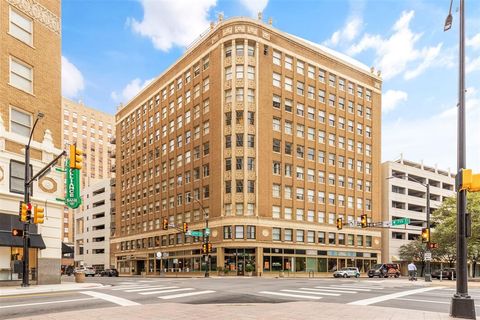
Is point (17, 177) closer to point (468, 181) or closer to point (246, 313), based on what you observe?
point (246, 313)

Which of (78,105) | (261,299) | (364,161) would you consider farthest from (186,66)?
(78,105)

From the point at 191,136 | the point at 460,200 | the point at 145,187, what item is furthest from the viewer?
the point at 145,187

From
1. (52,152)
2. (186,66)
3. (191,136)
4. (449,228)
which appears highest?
(186,66)

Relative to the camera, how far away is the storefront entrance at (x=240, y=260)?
181 feet

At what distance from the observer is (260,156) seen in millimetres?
57969

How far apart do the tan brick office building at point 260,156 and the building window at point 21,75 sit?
1237 inches

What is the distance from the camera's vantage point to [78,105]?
139000 millimetres

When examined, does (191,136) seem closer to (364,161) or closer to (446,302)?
(364,161)

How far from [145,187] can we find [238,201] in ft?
93.2

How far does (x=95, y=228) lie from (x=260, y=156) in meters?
65.4

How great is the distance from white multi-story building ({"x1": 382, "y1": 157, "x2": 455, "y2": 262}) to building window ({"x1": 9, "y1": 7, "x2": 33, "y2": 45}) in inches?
2415

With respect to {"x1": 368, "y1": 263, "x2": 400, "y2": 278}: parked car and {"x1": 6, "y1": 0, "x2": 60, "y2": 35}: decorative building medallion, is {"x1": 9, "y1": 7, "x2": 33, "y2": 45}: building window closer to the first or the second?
{"x1": 6, "y1": 0, "x2": 60, "y2": 35}: decorative building medallion

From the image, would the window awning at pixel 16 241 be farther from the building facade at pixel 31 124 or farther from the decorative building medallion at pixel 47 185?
the decorative building medallion at pixel 47 185

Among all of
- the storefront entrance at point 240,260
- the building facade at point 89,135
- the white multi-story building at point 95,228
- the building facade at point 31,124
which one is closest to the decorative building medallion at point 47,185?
the building facade at point 31,124
